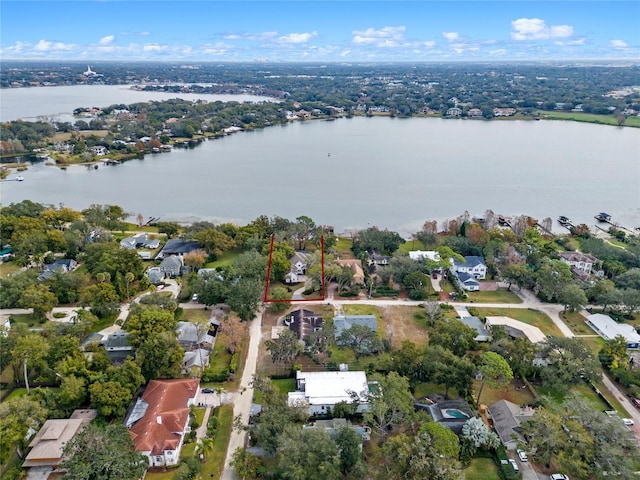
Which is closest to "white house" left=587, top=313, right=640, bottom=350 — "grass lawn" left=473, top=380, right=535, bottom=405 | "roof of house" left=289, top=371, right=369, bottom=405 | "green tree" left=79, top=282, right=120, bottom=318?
"grass lawn" left=473, top=380, right=535, bottom=405

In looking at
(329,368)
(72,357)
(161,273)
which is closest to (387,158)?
(161,273)

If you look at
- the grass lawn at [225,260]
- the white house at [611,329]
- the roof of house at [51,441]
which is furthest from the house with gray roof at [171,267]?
the white house at [611,329]

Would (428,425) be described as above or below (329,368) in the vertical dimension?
above

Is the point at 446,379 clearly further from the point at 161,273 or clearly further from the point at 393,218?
the point at 393,218

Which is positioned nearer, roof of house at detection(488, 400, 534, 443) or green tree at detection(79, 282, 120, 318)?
roof of house at detection(488, 400, 534, 443)

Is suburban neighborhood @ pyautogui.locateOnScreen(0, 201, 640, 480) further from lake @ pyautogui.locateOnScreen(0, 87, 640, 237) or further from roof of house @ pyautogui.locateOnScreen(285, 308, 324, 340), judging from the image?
lake @ pyautogui.locateOnScreen(0, 87, 640, 237)

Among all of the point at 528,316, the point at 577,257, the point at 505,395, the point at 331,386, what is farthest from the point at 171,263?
the point at 577,257
